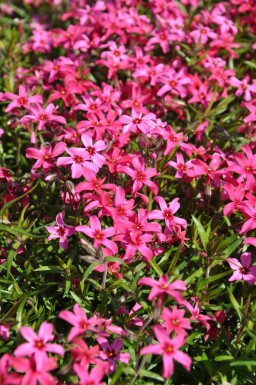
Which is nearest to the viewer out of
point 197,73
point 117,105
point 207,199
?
point 207,199

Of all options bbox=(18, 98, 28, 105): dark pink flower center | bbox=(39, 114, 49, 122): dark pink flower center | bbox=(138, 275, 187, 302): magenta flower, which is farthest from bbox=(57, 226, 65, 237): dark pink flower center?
bbox=(18, 98, 28, 105): dark pink flower center

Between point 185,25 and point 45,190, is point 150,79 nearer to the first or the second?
point 185,25

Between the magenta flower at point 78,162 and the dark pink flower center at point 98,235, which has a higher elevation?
the magenta flower at point 78,162

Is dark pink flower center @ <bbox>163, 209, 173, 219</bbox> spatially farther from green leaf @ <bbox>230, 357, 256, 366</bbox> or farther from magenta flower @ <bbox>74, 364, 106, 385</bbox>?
magenta flower @ <bbox>74, 364, 106, 385</bbox>

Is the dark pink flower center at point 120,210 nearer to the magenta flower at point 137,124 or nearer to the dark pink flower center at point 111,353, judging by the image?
the magenta flower at point 137,124

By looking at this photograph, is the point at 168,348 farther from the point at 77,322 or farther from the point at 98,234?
the point at 98,234

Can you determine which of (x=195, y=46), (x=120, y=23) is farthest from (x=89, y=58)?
(x=195, y=46)

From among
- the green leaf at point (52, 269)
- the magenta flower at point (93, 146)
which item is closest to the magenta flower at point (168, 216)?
the magenta flower at point (93, 146)
